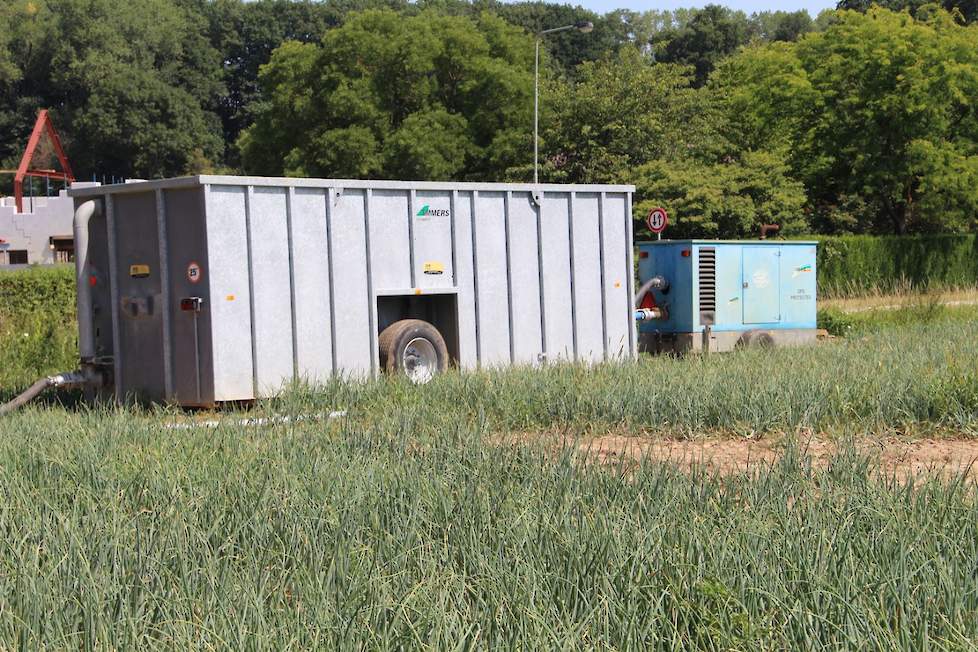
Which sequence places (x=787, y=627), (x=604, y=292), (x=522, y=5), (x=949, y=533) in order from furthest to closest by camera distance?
(x=522, y=5) < (x=604, y=292) < (x=949, y=533) < (x=787, y=627)

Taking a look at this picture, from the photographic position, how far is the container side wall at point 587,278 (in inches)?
639

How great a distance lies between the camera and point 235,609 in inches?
173

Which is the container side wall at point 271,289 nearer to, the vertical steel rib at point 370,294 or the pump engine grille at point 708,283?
the vertical steel rib at point 370,294

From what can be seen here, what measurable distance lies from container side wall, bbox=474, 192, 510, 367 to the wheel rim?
81cm

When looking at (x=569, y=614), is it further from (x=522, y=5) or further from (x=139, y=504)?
(x=522, y=5)

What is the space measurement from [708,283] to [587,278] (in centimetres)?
368

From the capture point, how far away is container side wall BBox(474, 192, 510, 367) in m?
15.1

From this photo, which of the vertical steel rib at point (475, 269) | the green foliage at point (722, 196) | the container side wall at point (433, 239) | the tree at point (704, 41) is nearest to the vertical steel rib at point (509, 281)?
the vertical steel rib at point (475, 269)

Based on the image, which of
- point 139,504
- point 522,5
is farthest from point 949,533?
point 522,5

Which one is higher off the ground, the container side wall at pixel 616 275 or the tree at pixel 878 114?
the tree at pixel 878 114

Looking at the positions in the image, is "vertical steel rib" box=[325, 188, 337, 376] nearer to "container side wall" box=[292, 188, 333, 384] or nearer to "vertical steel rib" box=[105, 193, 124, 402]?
"container side wall" box=[292, 188, 333, 384]

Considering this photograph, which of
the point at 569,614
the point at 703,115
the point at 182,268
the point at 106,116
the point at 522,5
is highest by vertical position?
the point at 522,5

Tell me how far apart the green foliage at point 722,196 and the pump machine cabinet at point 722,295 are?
44.0 ft

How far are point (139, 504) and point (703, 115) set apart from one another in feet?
121
